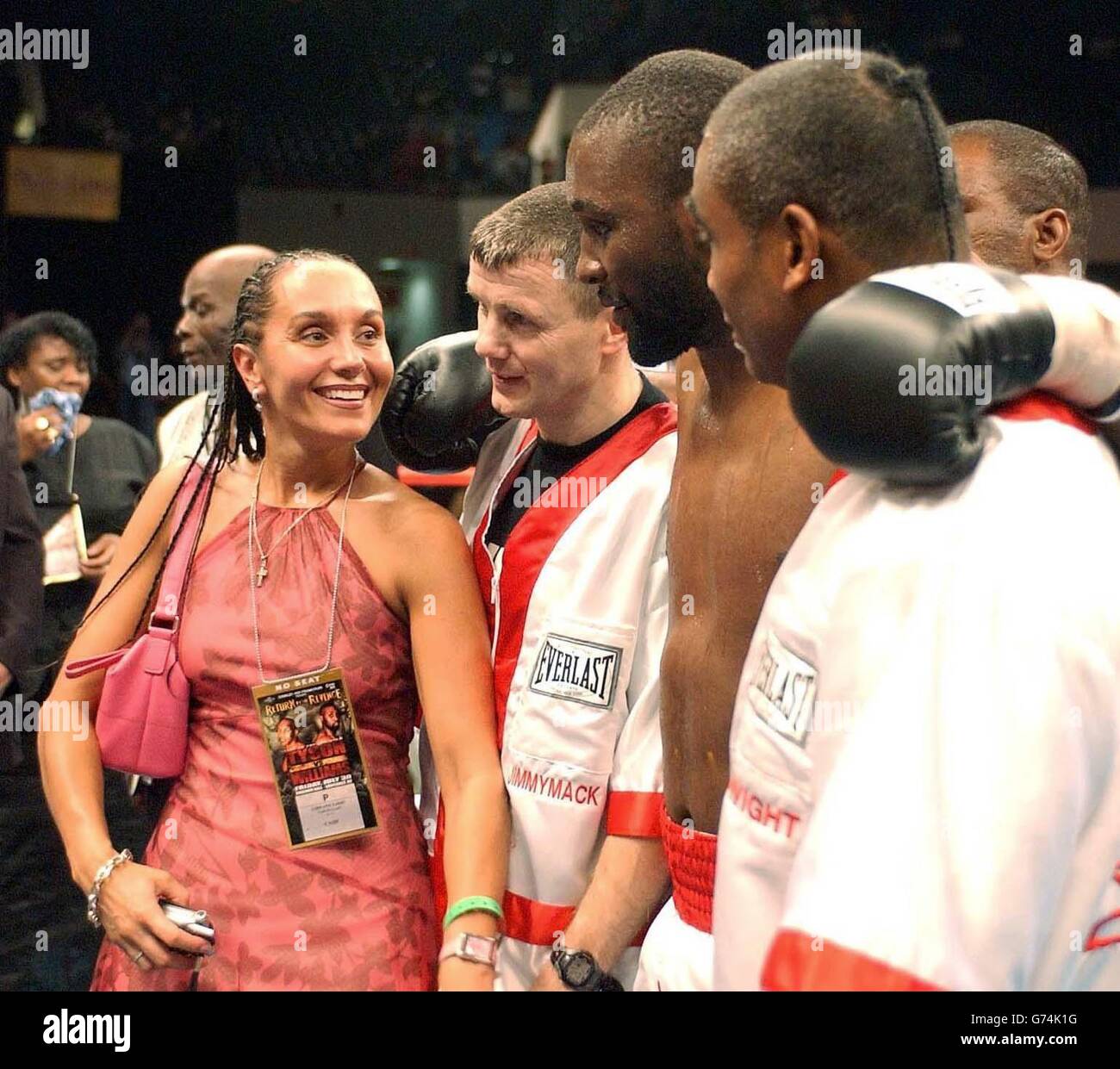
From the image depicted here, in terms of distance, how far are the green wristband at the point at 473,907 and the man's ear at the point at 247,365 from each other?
0.64m

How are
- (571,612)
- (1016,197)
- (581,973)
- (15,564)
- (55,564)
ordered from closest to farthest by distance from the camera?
(581,973) → (571,612) → (1016,197) → (15,564) → (55,564)

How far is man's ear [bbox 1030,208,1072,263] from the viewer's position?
6.43ft

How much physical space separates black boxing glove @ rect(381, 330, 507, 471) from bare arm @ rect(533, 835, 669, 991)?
0.55 m

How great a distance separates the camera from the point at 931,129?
3.37 ft

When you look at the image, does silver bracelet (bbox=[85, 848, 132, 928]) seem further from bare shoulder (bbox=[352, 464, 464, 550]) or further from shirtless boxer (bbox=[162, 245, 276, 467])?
shirtless boxer (bbox=[162, 245, 276, 467])

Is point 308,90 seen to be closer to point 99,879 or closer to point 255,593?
point 255,593

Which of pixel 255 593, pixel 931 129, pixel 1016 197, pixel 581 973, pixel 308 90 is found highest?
pixel 308 90

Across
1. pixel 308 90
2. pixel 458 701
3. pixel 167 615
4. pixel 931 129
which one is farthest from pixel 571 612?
pixel 308 90

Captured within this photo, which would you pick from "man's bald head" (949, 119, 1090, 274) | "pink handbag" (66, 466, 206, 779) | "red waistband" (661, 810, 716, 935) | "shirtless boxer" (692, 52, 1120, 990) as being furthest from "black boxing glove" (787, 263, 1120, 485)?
"man's bald head" (949, 119, 1090, 274)

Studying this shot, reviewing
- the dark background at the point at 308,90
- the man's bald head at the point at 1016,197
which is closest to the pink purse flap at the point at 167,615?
the man's bald head at the point at 1016,197

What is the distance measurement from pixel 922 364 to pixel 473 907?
32.6 inches

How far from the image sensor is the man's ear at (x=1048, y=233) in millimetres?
1961

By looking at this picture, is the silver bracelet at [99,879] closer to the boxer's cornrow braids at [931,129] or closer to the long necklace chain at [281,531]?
the long necklace chain at [281,531]
